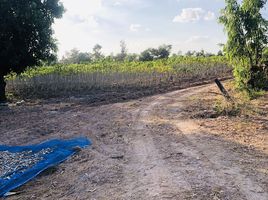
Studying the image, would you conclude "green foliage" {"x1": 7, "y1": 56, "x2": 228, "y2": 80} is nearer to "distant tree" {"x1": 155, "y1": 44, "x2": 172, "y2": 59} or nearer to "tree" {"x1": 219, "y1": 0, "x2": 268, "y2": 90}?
"tree" {"x1": 219, "y1": 0, "x2": 268, "y2": 90}

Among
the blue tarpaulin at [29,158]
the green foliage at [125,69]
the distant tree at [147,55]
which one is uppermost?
the distant tree at [147,55]

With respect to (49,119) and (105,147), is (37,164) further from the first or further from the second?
(49,119)

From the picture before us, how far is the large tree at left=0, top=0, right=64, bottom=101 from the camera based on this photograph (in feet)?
60.1

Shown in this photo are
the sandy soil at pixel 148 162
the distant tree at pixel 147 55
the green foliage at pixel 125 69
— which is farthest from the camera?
the distant tree at pixel 147 55

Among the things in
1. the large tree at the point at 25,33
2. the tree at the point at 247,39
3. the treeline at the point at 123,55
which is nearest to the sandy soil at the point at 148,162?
the tree at the point at 247,39

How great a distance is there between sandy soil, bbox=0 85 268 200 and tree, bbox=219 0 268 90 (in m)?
4.44

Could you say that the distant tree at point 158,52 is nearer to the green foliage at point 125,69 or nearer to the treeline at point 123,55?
the treeline at point 123,55

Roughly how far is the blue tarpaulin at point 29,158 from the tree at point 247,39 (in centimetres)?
871

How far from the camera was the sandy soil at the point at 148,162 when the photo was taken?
6066mm

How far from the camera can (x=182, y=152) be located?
7.96m

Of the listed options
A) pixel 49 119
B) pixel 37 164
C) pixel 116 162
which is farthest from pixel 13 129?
pixel 116 162

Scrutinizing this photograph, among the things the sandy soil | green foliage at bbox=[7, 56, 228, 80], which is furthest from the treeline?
the sandy soil

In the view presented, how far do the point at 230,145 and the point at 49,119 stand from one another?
23.4 feet

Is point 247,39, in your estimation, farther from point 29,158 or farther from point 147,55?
point 147,55
